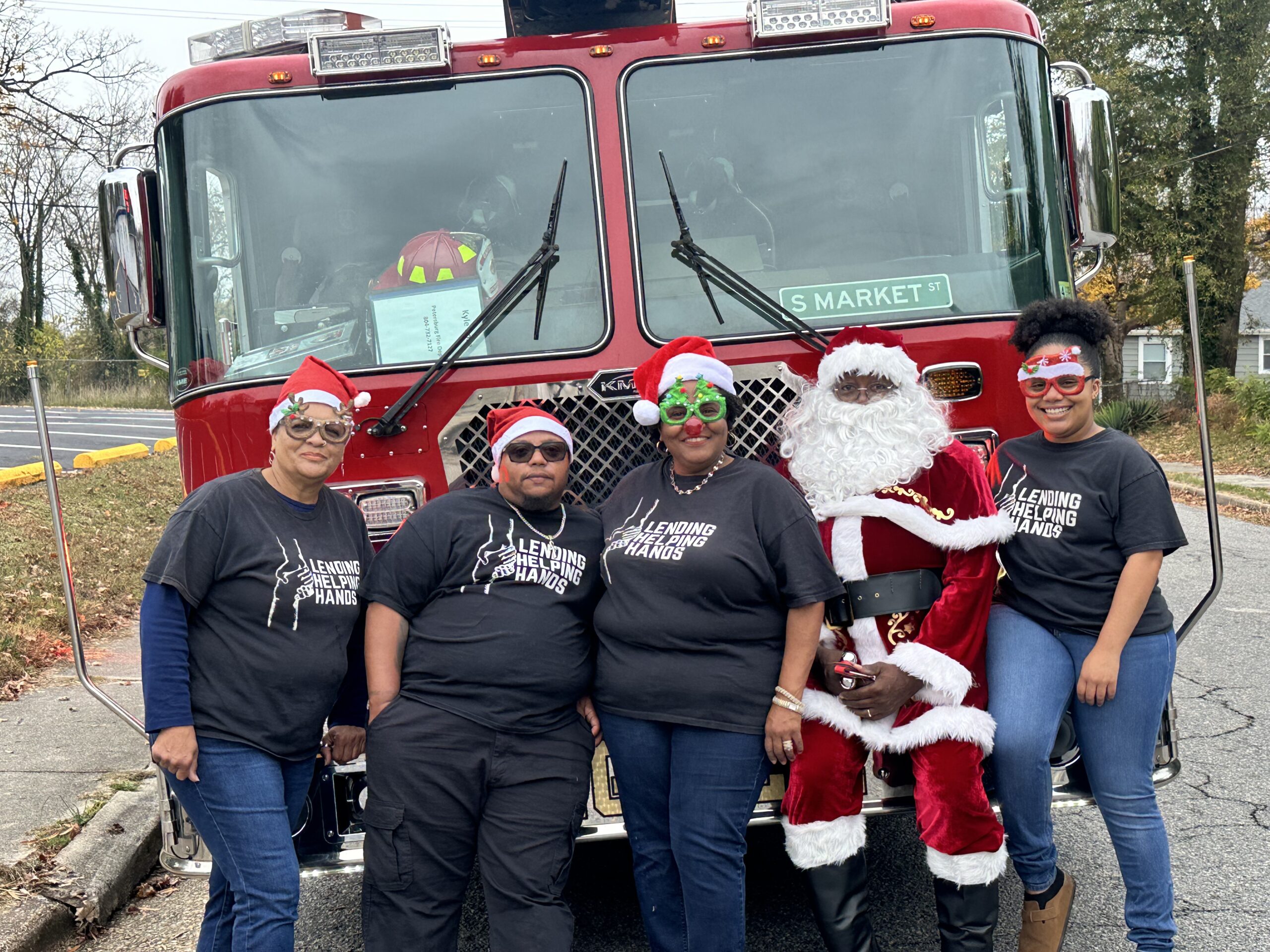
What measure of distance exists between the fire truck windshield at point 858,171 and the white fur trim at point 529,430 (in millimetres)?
772

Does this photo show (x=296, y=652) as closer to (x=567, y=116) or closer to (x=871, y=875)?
(x=567, y=116)

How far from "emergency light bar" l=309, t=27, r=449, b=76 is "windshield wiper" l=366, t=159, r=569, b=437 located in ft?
1.75

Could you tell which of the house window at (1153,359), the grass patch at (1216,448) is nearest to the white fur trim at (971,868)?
the grass patch at (1216,448)

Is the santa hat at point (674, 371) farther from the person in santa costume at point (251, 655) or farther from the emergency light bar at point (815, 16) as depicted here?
the emergency light bar at point (815, 16)

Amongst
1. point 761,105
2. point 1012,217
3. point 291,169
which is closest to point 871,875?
point 1012,217

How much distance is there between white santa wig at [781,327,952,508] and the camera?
9.97 ft

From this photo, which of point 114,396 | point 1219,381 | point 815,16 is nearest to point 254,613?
point 815,16

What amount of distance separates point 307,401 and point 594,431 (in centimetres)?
89

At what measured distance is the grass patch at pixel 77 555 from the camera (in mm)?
7637

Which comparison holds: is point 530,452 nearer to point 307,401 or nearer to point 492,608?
point 492,608

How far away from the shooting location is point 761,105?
381 cm

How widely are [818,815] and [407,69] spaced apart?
256cm

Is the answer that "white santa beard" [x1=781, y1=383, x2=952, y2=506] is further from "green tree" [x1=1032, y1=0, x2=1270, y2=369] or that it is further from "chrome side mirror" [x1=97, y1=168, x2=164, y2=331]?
"green tree" [x1=1032, y1=0, x2=1270, y2=369]

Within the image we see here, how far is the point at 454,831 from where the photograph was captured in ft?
9.73
